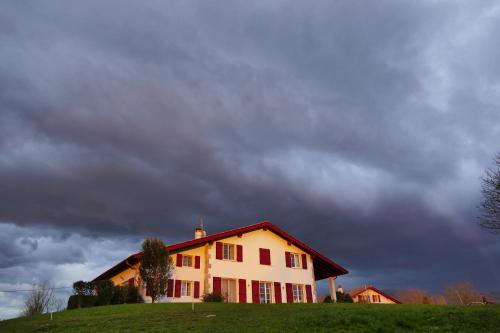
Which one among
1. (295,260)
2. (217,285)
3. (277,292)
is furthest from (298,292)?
(217,285)

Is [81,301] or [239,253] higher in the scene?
[239,253]

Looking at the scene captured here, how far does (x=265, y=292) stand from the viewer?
3697 cm

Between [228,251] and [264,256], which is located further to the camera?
[264,256]

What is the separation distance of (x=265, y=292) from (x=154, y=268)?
11.6m

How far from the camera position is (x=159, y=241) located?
3098 cm

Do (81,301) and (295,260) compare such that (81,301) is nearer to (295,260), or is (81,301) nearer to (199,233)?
(199,233)

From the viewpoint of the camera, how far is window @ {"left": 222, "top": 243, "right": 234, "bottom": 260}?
36.0m

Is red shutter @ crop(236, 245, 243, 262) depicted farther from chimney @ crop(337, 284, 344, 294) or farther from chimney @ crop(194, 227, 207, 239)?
chimney @ crop(337, 284, 344, 294)

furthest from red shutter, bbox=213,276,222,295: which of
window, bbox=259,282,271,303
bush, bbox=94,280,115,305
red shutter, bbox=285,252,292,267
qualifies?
bush, bbox=94,280,115,305

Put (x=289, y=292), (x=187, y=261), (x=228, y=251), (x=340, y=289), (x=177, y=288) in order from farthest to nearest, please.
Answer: (x=340, y=289), (x=289, y=292), (x=228, y=251), (x=187, y=261), (x=177, y=288)

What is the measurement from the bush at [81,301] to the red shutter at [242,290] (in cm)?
1198

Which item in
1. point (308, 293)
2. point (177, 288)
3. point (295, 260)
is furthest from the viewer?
point (295, 260)

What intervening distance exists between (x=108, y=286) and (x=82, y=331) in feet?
44.4

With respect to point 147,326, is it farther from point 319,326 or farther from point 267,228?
point 267,228
